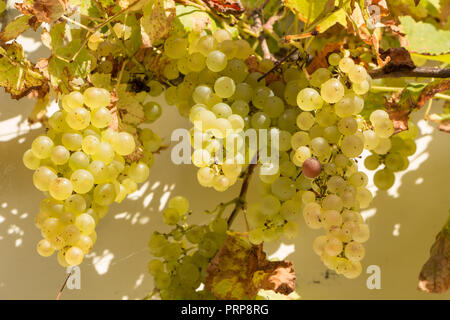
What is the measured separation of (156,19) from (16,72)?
0.17 metres

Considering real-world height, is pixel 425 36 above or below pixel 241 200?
above

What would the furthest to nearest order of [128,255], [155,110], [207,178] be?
[128,255] → [155,110] → [207,178]

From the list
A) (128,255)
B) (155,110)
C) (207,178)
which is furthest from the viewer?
(128,255)

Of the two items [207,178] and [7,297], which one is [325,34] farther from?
[7,297]

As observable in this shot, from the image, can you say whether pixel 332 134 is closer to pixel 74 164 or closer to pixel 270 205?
pixel 270 205

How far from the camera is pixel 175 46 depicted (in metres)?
0.54

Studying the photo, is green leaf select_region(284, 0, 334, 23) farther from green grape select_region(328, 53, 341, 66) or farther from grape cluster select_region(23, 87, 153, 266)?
grape cluster select_region(23, 87, 153, 266)

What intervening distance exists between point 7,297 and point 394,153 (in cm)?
58

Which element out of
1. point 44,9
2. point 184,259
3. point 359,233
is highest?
point 44,9

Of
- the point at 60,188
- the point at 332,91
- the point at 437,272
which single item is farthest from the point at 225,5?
the point at 437,272

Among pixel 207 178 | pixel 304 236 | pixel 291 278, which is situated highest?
pixel 207 178

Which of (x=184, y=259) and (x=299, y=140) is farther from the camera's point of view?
(x=184, y=259)

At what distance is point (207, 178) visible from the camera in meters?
0.50

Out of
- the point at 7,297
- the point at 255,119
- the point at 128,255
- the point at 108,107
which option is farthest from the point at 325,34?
the point at 7,297
